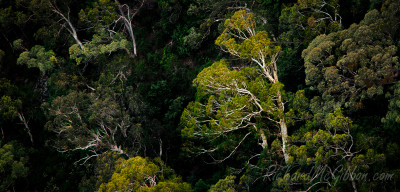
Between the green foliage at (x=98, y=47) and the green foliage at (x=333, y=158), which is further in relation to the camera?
the green foliage at (x=98, y=47)

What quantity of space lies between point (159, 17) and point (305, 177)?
21.1 meters

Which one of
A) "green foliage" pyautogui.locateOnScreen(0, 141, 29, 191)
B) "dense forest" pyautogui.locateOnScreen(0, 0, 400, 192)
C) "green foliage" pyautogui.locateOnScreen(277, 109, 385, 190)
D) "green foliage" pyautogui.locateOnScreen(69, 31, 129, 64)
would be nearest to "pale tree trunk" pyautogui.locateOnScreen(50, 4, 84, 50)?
"dense forest" pyautogui.locateOnScreen(0, 0, 400, 192)

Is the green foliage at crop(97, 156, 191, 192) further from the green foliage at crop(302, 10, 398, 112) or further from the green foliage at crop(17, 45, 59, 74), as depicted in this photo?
the green foliage at crop(17, 45, 59, 74)

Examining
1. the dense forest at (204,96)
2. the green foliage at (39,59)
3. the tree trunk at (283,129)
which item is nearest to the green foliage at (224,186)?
the dense forest at (204,96)

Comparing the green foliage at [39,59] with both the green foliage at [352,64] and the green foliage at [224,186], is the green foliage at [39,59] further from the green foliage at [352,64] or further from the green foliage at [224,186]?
the green foliage at [352,64]

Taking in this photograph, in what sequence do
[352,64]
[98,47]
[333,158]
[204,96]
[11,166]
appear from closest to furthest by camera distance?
[333,158] → [352,64] → [204,96] → [11,166] → [98,47]

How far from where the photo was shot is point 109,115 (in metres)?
26.3

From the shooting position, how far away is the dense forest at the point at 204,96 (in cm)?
1922

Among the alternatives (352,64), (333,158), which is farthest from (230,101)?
(352,64)

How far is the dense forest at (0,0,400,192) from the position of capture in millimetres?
19219

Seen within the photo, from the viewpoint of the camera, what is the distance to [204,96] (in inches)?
906

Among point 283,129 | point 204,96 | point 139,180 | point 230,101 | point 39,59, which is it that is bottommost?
point 139,180

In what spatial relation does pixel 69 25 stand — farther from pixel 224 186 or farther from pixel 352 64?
pixel 352 64

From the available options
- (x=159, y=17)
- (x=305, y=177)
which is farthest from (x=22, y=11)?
(x=305, y=177)
